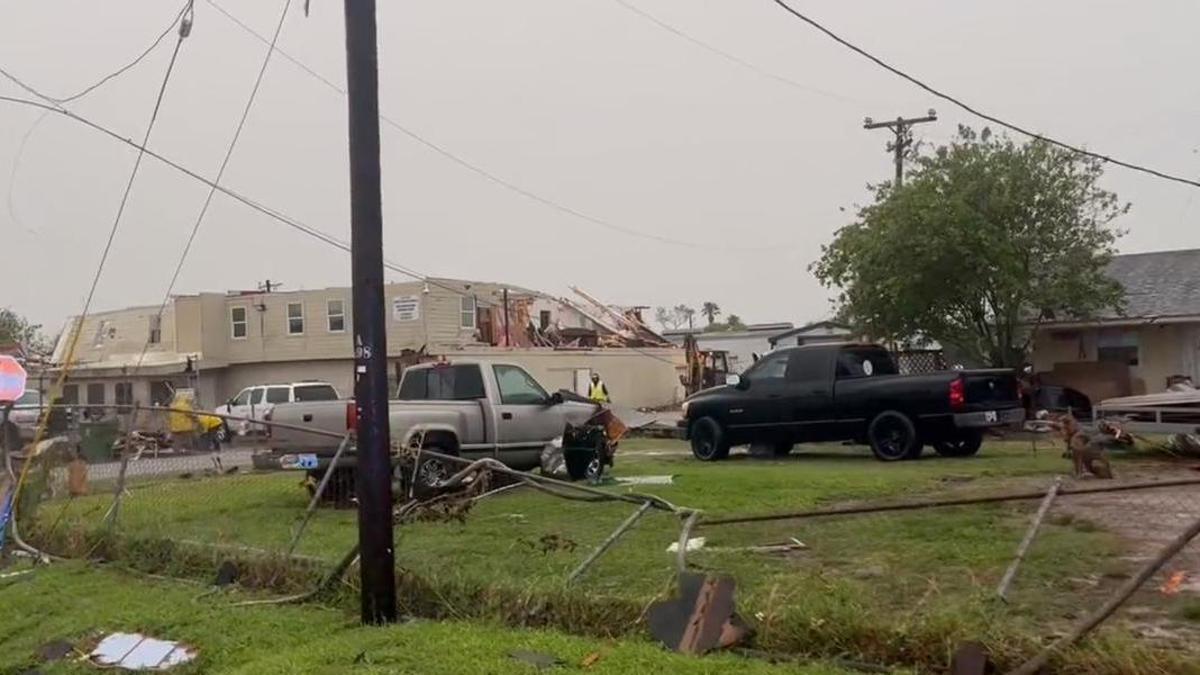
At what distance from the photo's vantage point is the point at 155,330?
44.9 metres

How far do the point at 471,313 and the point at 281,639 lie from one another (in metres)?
36.1

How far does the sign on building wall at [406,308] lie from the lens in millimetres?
41469

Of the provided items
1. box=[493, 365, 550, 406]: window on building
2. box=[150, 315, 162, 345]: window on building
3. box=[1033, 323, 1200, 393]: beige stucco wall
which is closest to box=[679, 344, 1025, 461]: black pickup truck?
box=[493, 365, 550, 406]: window on building

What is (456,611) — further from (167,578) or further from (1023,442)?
(1023,442)

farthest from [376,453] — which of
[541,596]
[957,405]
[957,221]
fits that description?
[957,221]

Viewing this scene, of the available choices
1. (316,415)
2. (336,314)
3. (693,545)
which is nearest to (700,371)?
(336,314)

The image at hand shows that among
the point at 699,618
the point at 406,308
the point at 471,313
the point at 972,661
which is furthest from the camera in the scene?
the point at 471,313

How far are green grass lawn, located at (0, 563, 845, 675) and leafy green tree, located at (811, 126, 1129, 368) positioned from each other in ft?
64.2

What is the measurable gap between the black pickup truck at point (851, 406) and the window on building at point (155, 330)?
3107 centimetres

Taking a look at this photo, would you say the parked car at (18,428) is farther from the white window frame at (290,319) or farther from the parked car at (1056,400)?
the parked car at (1056,400)

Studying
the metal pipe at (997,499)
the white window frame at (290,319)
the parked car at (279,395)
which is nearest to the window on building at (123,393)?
the white window frame at (290,319)

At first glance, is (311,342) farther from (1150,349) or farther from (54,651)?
(54,651)

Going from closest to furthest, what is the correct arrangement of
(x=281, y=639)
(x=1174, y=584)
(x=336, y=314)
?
(x=1174, y=584)
(x=281, y=639)
(x=336, y=314)

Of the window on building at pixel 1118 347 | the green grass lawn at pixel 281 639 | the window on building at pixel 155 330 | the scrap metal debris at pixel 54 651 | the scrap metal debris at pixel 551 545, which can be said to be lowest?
the scrap metal debris at pixel 54 651
